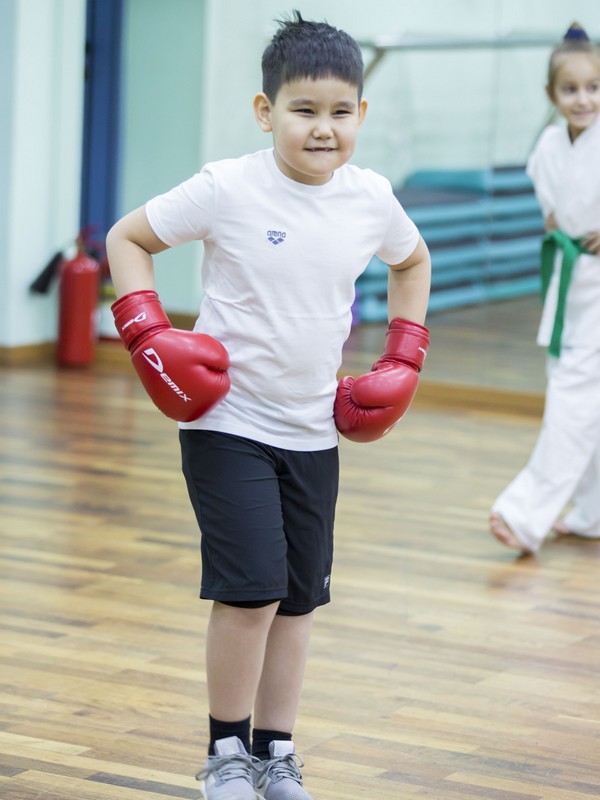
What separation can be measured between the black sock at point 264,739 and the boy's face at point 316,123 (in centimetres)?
84

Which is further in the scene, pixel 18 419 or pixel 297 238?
pixel 18 419

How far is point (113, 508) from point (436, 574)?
1.00 meters

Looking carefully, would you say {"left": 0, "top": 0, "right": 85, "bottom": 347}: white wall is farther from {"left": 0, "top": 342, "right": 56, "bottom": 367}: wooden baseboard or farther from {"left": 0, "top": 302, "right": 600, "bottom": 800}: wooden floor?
{"left": 0, "top": 302, "right": 600, "bottom": 800}: wooden floor

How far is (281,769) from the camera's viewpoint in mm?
2191

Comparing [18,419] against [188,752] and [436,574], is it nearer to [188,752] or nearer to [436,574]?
[436,574]

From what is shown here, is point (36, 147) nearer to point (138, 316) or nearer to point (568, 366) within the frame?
point (568, 366)

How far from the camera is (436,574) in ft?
12.0

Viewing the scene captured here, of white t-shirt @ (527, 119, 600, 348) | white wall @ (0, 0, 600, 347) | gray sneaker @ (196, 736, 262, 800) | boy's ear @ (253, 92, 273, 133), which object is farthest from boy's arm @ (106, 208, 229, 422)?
white wall @ (0, 0, 600, 347)

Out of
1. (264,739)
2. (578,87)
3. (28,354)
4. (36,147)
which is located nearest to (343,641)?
(264,739)

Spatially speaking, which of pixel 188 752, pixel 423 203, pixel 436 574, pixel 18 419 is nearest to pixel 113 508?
pixel 436 574

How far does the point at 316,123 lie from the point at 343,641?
4.44ft

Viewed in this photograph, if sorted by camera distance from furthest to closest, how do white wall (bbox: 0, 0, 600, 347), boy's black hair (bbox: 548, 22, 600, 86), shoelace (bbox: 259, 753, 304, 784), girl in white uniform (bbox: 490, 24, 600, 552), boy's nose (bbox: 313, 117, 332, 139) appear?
white wall (bbox: 0, 0, 600, 347)
girl in white uniform (bbox: 490, 24, 600, 552)
boy's black hair (bbox: 548, 22, 600, 86)
shoelace (bbox: 259, 753, 304, 784)
boy's nose (bbox: 313, 117, 332, 139)

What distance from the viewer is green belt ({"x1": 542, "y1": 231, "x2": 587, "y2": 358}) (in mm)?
3902

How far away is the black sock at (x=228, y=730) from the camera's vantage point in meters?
2.16
